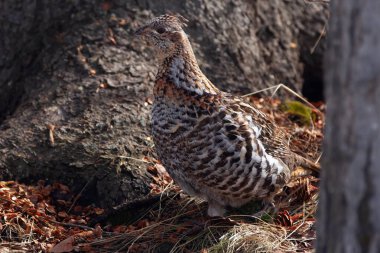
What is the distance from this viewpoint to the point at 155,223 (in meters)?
5.44

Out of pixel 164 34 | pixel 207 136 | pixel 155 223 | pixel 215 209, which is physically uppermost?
pixel 164 34

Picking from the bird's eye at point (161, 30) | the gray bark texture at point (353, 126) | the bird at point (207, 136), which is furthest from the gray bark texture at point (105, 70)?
the gray bark texture at point (353, 126)

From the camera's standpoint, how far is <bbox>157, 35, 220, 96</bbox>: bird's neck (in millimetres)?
5230

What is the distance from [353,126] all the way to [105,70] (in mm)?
3963

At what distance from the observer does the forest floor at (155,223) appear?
518 cm

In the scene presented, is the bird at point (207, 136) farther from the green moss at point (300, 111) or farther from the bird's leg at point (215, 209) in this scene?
the green moss at point (300, 111)

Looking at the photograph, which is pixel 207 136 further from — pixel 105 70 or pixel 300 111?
pixel 300 111

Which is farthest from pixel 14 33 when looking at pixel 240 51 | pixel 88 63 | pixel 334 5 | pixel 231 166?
pixel 334 5

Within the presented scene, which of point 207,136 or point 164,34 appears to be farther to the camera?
point 164,34

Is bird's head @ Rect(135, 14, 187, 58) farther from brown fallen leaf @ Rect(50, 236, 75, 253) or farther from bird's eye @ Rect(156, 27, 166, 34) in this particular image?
brown fallen leaf @ Rect(50, 236, 75, 253)

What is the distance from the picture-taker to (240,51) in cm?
719

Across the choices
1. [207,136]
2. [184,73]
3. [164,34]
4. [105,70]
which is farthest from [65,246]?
[105,70]

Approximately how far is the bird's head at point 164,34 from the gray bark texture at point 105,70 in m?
0.96

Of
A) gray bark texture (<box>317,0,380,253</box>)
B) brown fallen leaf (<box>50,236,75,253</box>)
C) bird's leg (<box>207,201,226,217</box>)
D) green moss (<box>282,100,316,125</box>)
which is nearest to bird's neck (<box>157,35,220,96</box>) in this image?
bird's leg (<box>207,201,226,217</box>)
